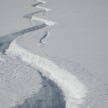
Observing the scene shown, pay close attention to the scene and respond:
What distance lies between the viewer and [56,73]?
279 cm

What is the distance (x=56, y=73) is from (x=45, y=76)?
0.10 meters

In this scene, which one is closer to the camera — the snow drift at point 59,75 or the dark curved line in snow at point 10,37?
the snow drift at point 59,75

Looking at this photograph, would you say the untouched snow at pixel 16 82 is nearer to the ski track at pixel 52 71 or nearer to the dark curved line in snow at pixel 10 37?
the ski track at pixel 52 71

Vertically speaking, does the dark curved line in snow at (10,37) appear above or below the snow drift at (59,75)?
below

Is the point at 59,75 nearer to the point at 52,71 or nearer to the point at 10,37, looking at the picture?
the point at 52,71

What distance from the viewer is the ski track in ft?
7.75

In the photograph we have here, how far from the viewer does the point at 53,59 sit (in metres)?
3.04

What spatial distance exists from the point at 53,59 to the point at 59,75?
0.32 meters

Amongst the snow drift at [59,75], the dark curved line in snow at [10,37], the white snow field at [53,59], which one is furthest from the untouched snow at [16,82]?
the dark curved line in snow at [10,37]

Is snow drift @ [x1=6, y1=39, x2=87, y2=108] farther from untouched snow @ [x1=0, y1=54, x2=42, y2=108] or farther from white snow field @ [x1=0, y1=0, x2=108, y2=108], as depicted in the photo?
untouched snow @ [x1=0, y1=54, x2=42, y2=108]

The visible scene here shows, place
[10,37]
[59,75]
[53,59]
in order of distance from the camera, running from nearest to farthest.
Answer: [59,75], [53,59], [10,37]

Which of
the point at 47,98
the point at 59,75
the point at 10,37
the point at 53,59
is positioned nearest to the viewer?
the point at 47,98

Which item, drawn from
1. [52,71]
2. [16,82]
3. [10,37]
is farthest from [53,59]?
[10,37]

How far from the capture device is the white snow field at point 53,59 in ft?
7.77
